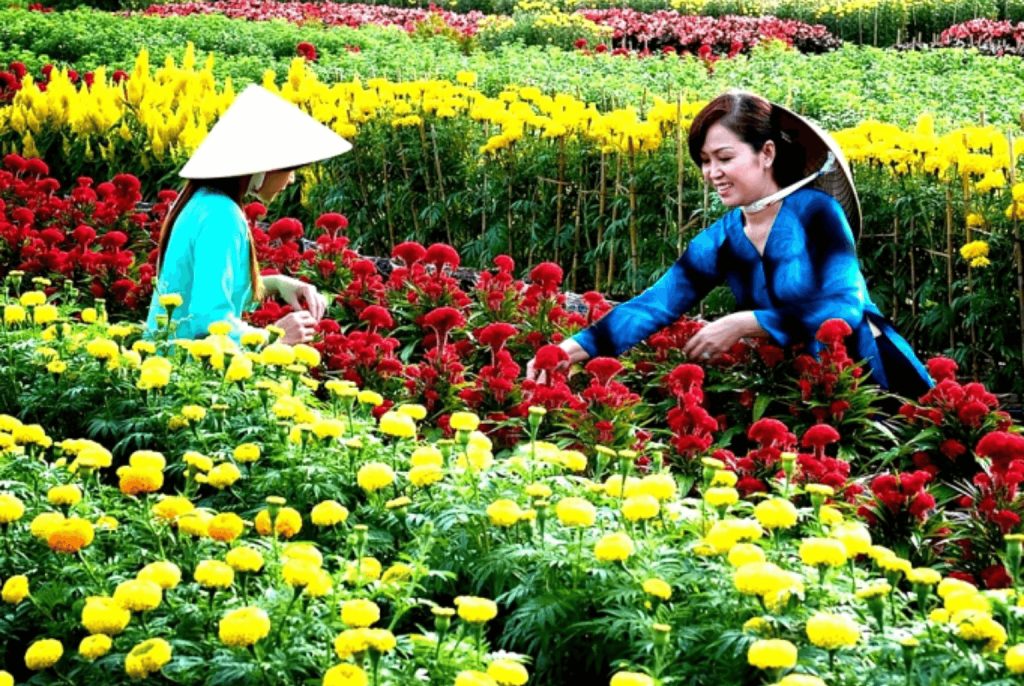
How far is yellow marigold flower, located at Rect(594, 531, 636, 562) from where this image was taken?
2932mm

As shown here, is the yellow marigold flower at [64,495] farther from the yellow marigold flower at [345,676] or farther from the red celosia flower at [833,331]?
the red celosia flower at [833,331]

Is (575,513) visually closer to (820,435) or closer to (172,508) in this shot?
(172,508)

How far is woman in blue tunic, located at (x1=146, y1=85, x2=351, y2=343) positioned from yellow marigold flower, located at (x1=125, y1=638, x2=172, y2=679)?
2.42 meters

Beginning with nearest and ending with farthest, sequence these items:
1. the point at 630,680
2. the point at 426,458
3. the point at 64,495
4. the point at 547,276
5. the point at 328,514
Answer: the point at 630,680, the point at 328,514, the point at 64,495, the point at 426,458, the point at 547,276

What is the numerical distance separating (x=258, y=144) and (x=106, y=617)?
277 centimetres

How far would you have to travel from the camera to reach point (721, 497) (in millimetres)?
3203

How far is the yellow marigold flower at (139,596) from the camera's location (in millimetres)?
2678

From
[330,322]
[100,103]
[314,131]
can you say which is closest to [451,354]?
[330,322]

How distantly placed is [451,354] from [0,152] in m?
5.32

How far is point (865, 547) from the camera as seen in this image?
9.67ft

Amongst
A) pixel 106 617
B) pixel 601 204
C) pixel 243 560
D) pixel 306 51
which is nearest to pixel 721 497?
pixel 243 560

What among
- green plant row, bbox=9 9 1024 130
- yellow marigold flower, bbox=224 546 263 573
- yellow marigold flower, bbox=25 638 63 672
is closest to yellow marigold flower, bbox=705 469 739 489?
yellow marigold flower, bbox=224 546 263 573

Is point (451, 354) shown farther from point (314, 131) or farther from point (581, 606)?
point (581, 606)

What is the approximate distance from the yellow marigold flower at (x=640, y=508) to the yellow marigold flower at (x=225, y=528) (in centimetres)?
78
